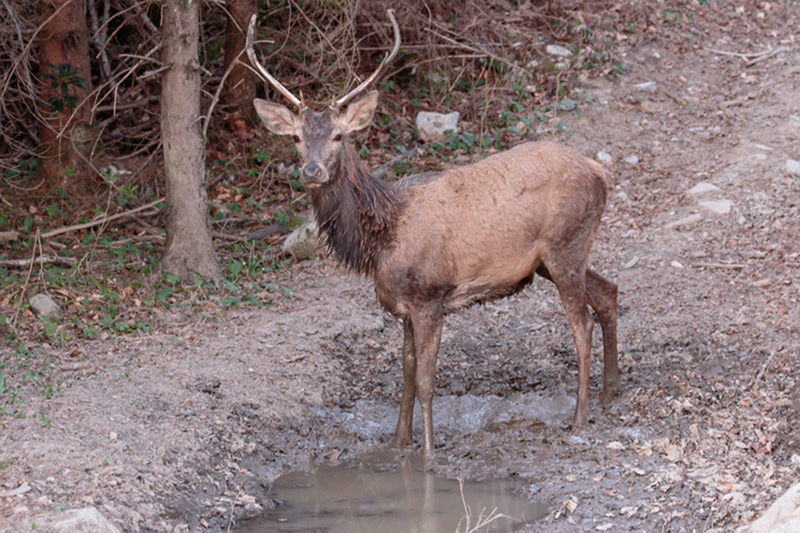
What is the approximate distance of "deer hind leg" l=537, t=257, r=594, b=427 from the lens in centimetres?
643

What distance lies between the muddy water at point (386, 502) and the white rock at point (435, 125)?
5.95 m

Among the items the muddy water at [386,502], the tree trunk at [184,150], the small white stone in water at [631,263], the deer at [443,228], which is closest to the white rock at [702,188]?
the small white stone in water at [631,263]

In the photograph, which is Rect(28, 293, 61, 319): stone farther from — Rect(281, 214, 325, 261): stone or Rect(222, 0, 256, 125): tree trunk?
Rect(222, 0, 256, 125): tree trunk

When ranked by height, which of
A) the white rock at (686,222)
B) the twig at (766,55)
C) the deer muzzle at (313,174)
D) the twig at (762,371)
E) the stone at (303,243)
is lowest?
the stone at (303,243)

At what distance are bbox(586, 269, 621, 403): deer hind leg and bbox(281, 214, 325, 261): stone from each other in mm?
3198

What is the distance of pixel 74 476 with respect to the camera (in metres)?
5.14

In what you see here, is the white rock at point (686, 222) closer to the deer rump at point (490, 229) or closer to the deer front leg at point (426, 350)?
the deer rump at point (490, 229)

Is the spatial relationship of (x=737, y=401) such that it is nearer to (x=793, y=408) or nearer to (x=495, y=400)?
(x=793, y=408)

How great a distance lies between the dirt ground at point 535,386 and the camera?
5.21 metres

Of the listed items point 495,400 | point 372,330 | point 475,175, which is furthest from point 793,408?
point 372,330

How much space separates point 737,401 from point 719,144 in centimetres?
547

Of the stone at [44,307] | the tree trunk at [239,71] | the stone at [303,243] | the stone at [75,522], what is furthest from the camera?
the tree trunk at [239,71]

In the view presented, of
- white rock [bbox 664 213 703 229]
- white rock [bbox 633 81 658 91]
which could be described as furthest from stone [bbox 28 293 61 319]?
white rock [bbox 633 81 658 91]

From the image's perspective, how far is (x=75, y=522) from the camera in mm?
4527
